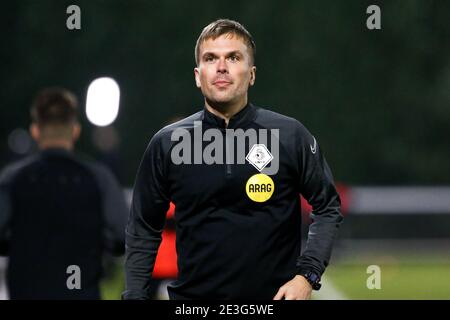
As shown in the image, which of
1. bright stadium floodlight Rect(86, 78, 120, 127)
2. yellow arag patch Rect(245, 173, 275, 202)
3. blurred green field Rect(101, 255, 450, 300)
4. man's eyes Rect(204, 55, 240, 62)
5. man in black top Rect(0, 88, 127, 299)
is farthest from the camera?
blurred green field Rect(101, 255, 450, 300)

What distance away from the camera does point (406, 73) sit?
27.1 m

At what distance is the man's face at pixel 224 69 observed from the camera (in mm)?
4898

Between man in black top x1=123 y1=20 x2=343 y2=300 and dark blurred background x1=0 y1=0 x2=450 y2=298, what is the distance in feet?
64.4

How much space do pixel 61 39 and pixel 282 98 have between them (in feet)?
16.7

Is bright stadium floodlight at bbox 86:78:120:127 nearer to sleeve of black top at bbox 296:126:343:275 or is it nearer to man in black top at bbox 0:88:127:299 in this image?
man in black top at bbox 0:88:127:299

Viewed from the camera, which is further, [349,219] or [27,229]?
[349,219]

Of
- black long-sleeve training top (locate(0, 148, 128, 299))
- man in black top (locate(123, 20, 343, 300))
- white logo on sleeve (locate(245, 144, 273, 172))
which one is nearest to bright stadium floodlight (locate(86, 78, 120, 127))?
black long-sleeve training top (locate(0, 148, 128, 299))

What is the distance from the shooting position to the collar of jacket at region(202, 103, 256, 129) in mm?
5027

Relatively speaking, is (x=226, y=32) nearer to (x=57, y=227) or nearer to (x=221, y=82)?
(x=221, y=82)

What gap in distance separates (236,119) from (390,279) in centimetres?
1231

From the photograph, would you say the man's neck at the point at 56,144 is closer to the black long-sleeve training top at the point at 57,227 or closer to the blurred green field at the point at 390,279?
the black long-sleeve training top at the point at 57,227
